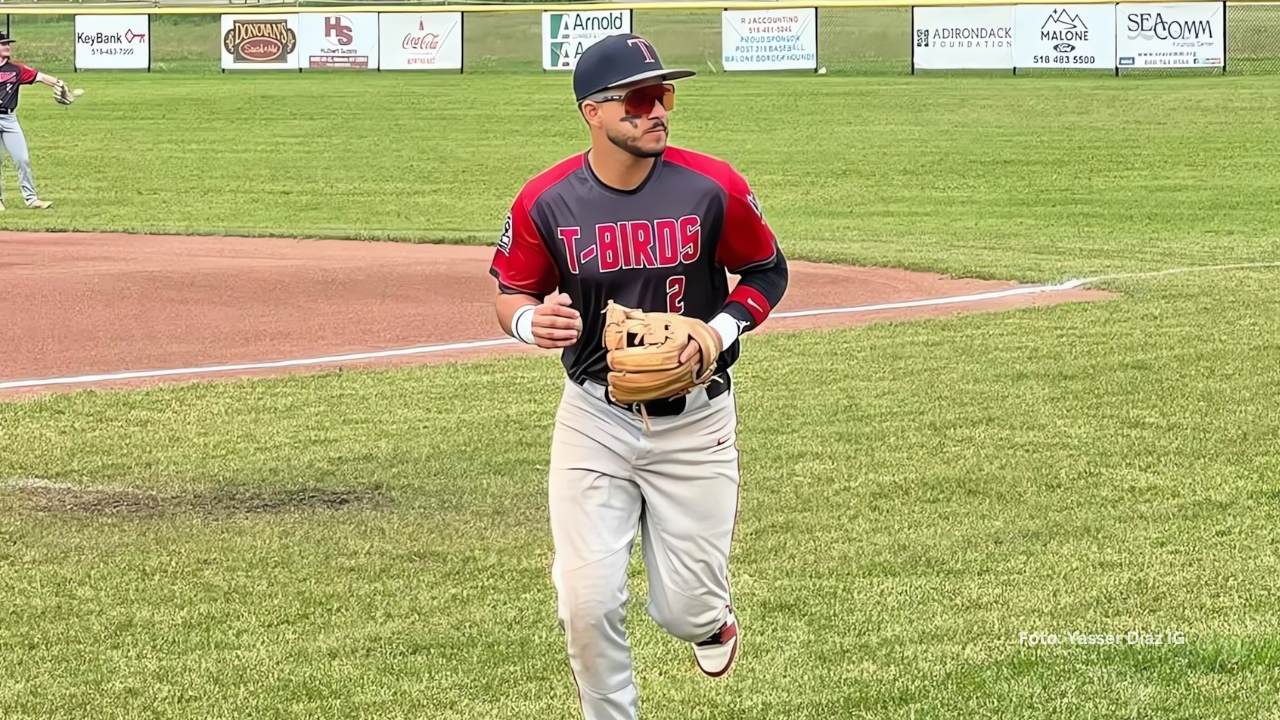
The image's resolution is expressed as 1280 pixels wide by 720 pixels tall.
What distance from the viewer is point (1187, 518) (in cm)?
754

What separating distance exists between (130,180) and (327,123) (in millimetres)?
6801

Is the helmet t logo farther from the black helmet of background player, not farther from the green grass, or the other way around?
the green grass

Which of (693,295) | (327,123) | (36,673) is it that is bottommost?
(36,673)

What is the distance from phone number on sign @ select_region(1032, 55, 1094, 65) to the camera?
118 feet

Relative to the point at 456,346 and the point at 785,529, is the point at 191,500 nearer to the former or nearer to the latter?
the point at 785,529

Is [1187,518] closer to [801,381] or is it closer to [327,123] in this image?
[801,381]

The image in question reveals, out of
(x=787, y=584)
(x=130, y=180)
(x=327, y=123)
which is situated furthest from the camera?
(x=327, y=123)

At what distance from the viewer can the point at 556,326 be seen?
4805 mm

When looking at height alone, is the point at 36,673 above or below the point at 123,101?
below

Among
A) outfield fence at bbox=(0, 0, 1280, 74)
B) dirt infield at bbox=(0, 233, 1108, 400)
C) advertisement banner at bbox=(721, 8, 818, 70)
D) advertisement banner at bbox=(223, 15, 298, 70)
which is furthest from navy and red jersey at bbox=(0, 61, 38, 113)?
advertisement banner at bbox=(223, 15, 298, 70)

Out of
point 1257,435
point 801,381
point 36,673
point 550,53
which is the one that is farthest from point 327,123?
point 36,673

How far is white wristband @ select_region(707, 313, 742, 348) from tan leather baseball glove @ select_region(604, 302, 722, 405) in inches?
2.2

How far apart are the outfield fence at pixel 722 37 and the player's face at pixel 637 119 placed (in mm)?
31412

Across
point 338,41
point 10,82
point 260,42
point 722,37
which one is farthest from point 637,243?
point 260,42
